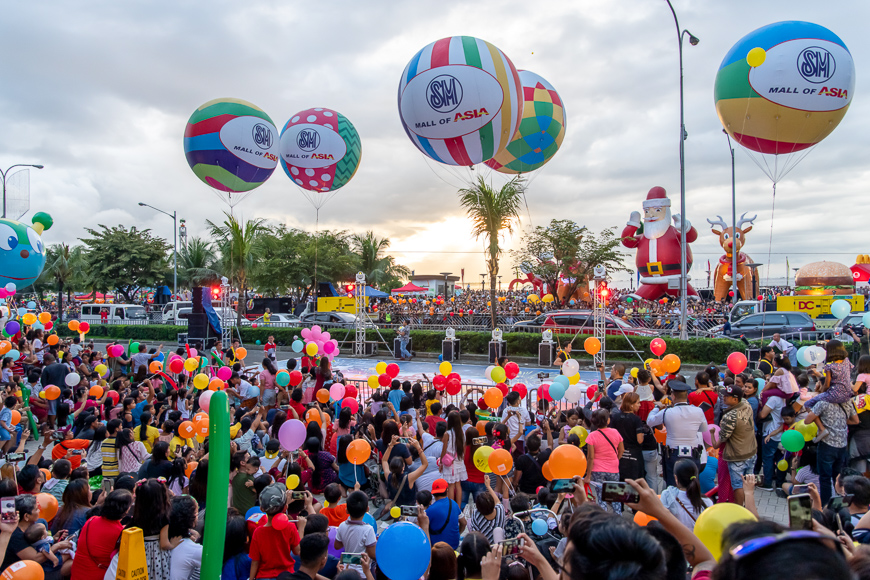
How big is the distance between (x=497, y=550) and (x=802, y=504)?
1332 millimetres

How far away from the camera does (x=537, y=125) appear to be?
50.2ft

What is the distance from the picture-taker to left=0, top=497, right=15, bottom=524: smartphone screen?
3.07 metres

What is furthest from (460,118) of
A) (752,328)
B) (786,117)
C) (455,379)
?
(752,328)

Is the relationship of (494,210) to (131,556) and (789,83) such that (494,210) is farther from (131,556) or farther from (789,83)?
(131,556)

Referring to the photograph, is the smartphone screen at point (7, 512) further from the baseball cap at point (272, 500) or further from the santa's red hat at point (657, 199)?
the santa's red hat at point (657, 199)

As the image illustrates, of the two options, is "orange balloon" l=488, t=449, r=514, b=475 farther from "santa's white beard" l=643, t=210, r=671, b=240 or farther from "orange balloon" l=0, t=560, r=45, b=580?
"santa's white beard" l=643, t=210, r=671, b=240

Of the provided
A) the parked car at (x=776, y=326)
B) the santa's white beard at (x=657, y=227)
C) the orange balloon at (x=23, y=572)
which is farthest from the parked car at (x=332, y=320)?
the orange balloon at (x=23, y=572)

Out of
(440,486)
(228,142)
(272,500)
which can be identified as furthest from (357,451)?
(228,142)

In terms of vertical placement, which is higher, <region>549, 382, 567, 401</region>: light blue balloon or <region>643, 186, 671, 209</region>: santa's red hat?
<region>643, 186, 671, 209</region>: santa's red hat

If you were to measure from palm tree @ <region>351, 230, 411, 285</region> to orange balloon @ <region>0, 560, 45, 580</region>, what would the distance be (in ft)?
160

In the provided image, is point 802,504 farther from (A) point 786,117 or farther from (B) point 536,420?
(A) point 786,117

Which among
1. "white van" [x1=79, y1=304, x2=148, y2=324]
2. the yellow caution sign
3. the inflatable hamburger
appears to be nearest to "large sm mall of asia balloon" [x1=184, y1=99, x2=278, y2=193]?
the yellow caution sign

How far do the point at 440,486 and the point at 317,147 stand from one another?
15.4 m

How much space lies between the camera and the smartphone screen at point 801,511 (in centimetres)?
232
